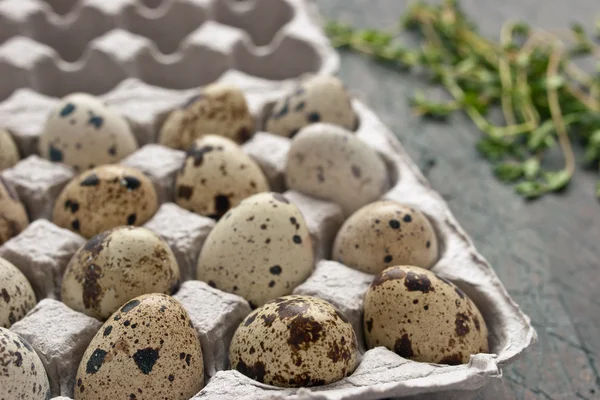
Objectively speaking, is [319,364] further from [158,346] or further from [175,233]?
[175,233]

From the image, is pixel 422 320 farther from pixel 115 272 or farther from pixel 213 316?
pixel 115 272

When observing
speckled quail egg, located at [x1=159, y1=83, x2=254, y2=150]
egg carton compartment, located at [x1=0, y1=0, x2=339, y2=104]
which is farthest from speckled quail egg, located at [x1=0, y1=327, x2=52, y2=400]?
egg carton compartment, located at [x1=0, y1=0, x2=339, y2=104]

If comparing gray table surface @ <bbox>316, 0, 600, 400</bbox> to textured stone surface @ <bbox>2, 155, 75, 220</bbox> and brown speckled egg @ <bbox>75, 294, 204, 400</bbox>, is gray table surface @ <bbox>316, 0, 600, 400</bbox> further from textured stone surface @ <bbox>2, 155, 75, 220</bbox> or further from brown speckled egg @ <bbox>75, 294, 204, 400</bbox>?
textured stone surface @ <bbox>2, 155, 75, 220</bbox>

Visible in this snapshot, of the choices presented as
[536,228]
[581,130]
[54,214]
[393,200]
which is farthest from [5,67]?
[581,130]

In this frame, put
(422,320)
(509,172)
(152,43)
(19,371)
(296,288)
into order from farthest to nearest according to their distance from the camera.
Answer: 1. (152,43)
2. (509,172)
3. (296,288)
4. (422,320)
5. (19,371)

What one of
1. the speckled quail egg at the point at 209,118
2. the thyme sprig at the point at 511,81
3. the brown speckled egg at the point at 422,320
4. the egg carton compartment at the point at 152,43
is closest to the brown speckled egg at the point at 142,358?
the brown speckled egg at the point at 422,320

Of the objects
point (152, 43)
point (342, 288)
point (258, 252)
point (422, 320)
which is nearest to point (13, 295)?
point (258, 252)

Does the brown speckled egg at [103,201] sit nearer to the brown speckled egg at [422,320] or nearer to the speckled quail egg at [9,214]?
the speckled quail egg at [9,214]
